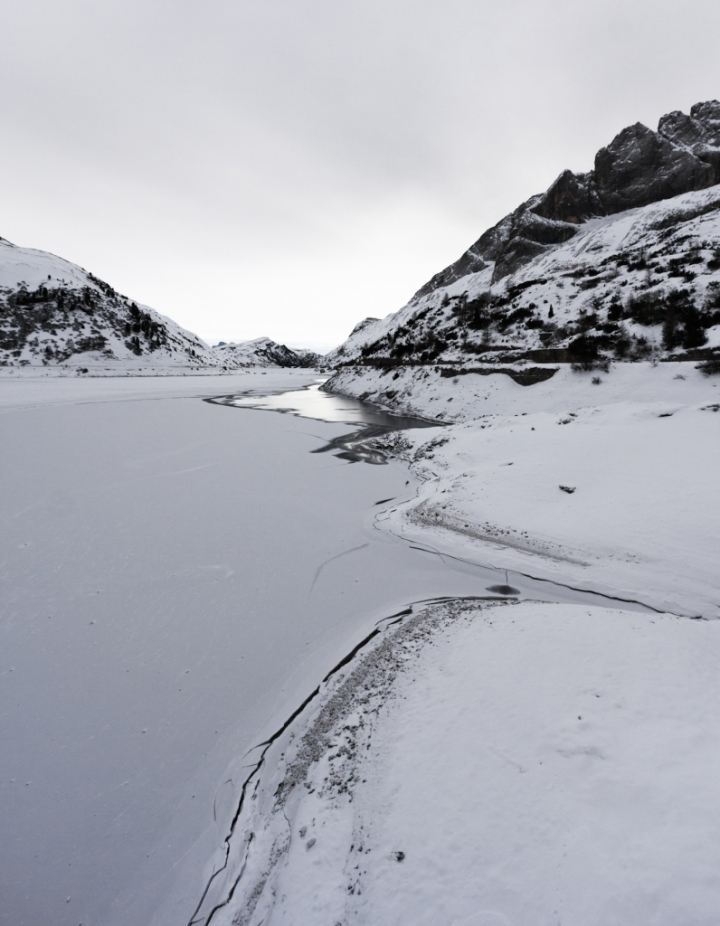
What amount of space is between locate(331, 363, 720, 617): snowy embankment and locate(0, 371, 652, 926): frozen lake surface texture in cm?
84

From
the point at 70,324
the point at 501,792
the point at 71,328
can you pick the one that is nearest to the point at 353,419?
the point at 501,792

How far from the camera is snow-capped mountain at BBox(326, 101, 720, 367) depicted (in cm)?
2134

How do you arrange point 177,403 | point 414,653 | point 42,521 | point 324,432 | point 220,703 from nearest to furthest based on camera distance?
point 220,703 → point 414,653 → point 42,521 → point 324,432 → point 177,403

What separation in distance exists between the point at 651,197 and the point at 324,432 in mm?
80027

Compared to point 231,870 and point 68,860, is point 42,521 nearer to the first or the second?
point 68,860

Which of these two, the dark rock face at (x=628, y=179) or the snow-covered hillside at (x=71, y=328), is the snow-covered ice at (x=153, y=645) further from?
the dark rock face at (x=628, y=179)

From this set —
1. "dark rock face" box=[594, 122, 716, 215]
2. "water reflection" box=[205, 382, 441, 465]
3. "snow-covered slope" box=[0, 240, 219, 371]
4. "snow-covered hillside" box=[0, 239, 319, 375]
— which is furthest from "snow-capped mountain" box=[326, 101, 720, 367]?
"snow-covered slope" box=[0, 240, 219, 371]

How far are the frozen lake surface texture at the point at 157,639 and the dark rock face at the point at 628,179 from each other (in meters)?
73.3

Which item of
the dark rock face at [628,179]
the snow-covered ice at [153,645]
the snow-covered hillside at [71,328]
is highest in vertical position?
the dark rock face at [628,179]

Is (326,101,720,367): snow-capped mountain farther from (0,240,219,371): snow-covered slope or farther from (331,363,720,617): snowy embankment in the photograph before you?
(0,240,219,371): snow-covered slope

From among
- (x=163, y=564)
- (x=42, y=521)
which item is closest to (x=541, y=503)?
(x=163, y=564)

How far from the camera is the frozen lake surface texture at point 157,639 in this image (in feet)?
10.1

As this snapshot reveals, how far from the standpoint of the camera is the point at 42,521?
26.8 feet

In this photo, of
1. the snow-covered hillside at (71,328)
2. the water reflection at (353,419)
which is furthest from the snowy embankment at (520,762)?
the snow-covered hillside at (71,328)
